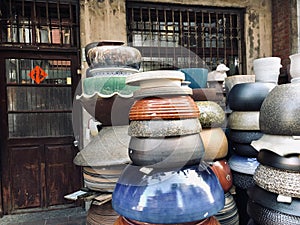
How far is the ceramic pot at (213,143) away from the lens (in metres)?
1.30

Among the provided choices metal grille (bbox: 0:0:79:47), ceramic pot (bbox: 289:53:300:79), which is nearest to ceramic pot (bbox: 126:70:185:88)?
ceramic pot (bbox: 289:53:300:79)

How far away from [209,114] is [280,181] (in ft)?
1.54

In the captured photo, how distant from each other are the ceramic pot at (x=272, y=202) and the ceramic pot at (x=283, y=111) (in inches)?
9.2

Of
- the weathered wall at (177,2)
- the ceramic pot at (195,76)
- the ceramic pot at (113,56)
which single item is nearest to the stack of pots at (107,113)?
the ceramic pot at (113,56)

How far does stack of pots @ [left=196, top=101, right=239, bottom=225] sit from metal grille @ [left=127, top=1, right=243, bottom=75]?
6.11ft

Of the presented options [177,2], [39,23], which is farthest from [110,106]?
[177,2]

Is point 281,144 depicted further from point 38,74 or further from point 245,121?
point 38,74

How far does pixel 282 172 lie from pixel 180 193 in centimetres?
40

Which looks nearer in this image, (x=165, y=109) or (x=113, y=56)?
(x=165, y=109)

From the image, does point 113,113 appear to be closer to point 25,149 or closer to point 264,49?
point 25,149

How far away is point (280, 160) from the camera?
3.17 feet

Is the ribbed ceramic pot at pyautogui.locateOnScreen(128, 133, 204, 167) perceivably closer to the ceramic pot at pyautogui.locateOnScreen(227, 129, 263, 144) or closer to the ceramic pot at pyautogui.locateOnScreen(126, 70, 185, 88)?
the ceramic pot at pyautogui.locateOnScreen(126, 70, 185, 88)

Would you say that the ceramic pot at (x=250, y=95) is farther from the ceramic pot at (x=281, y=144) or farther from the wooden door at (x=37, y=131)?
the wooden door at (x=37, y=131)

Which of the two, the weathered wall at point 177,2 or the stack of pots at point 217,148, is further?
the weathered wall at point 177,2
